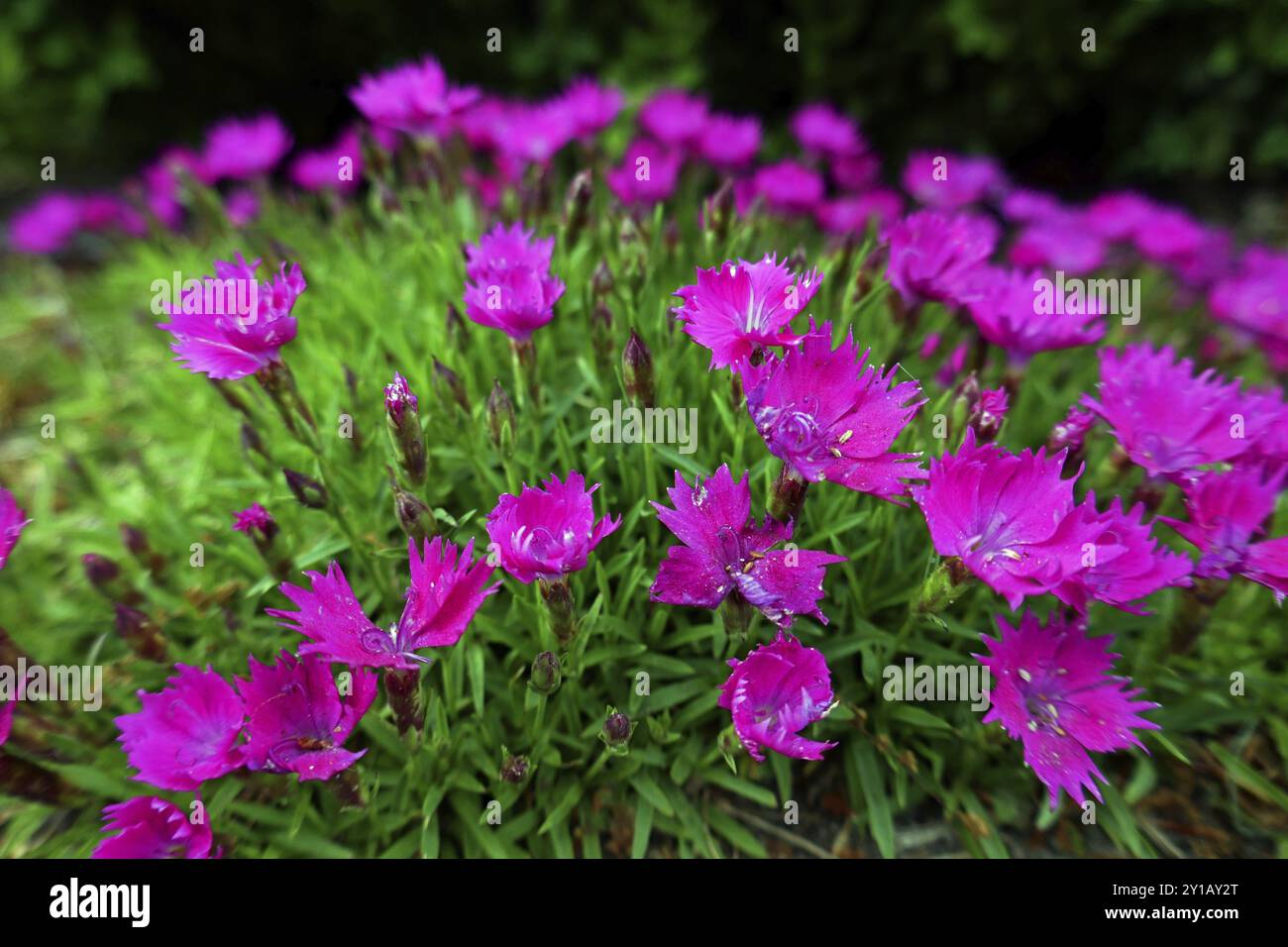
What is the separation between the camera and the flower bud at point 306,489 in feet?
5.15

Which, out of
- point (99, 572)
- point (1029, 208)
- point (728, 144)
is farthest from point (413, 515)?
point (1029, 208)

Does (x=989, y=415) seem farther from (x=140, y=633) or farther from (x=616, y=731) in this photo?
(x=140, y=633)

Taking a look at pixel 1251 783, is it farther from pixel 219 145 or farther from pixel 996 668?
pixel 219 145

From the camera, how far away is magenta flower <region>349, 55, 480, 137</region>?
2.21m

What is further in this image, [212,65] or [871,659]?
[212,65]

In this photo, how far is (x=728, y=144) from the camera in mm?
2711

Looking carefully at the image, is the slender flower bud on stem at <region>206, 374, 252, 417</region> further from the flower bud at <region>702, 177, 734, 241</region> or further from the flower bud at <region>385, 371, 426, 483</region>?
the flower bud at <region>702, 177, 734, 241</region>

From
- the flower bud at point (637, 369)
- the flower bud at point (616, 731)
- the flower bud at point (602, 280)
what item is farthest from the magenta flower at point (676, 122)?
the flower bud at point (616, 731)

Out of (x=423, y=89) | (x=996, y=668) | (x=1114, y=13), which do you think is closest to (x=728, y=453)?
(x=996, y=668)

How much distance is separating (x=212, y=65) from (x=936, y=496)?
4356 millimetres

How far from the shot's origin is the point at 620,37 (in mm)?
3898

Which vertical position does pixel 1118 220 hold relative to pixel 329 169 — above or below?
below

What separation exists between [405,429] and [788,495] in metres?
0.68
